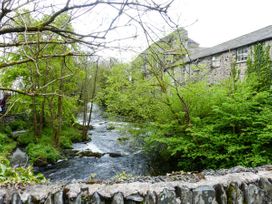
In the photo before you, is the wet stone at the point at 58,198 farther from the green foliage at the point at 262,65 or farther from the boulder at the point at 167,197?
the green foliage at the point at 262,65

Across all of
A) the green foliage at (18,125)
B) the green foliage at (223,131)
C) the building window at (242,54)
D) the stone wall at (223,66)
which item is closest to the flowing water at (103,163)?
the green foliage at (223,131)

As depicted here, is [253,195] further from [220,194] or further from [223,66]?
[223,66]

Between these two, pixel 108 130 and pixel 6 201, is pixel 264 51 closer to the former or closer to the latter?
pixel 108 130

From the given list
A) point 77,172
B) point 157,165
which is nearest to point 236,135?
point 157,165

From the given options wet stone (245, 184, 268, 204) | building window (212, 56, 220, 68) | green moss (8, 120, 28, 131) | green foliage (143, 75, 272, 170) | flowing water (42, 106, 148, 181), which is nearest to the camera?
wet stone (245, 184, 268, 204)

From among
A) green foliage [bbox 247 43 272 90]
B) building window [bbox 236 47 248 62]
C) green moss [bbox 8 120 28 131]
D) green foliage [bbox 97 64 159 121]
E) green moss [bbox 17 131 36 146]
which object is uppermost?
building window [bbox 236 47 248 62]

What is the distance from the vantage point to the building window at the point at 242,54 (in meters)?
15.4

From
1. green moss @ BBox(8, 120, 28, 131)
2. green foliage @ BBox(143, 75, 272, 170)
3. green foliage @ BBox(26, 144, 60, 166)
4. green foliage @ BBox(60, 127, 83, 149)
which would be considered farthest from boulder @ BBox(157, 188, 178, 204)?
green moss @ BBox(8, 120, 28, 131)

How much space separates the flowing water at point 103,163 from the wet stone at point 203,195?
5738mm

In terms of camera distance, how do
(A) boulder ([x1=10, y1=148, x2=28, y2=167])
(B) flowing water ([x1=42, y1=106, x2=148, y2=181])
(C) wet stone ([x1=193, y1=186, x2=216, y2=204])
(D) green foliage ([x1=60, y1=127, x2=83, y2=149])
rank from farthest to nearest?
(D) green foliage ([x1=60, y1=127, x2=83, y2=149]), (A) boulder ([x1=10, y1=148, x2=28, y2=167]), (B) flowing water ([x1=42, y1=106, x2=148, y2=181]), (C) wet stone ([x1=193, y1=186, x2=216, y2=204])

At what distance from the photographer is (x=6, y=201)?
2.33m

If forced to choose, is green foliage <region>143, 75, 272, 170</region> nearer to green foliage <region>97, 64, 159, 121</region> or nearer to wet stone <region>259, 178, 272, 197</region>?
green foliage <region>97, 64, 159, 121</region>

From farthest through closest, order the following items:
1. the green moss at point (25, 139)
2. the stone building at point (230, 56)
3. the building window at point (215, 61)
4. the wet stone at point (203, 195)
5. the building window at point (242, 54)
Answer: the building window at point (215, 61) → the building window at point (242, 54) → the stone building at point (230, 56) → the green moss at point (25, 139) → the wet stone at point (203, 195)

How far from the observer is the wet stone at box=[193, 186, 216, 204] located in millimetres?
2441
